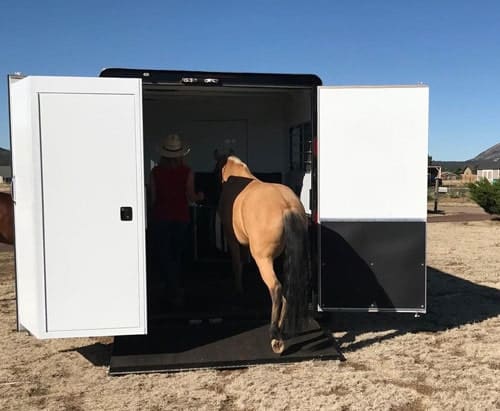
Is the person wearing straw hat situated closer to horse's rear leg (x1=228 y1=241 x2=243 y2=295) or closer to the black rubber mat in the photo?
the black rubber mat

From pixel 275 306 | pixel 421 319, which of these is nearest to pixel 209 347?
pixel 275 306

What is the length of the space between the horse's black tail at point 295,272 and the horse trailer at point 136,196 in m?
0.48

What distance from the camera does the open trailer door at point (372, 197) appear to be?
4668 millimetres

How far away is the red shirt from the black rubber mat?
1060mm

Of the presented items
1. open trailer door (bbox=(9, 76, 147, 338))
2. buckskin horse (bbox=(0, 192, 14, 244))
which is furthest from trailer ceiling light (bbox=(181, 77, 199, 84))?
buckskin horse (bbox=(0, 192, 14, 244))

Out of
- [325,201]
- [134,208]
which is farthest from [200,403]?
[325,201]

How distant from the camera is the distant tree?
18797mm

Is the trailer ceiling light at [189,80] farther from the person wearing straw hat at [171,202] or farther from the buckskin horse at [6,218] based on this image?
the buckskin horse at [6,218]

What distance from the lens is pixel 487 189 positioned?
63.3 feet

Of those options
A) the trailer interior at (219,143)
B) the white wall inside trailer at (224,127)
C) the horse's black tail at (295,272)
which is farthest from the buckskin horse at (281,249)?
the white wall inside trailer at (224,127)

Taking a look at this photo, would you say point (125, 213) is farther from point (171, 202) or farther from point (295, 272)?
point (295, 272)

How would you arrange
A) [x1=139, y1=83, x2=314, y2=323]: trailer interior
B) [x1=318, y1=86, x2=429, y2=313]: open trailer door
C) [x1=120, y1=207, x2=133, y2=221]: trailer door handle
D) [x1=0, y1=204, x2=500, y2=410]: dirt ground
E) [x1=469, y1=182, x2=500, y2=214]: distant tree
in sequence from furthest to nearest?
[x1=469, y1=182, x2=500, y2=214]: distant tree
[x1=139, y1=83, x2=314, y2=323]: trailer interior
[x1=318, y1=86, x2=429, y2=313]: open trailer door
[x1=120, y1=207, x2=133, y2=221]: trailer door handle
[x1=0, y1=204, x2=500, y2=410]: dirt ground

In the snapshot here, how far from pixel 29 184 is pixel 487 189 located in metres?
18.6

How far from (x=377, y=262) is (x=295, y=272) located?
0.94 m
